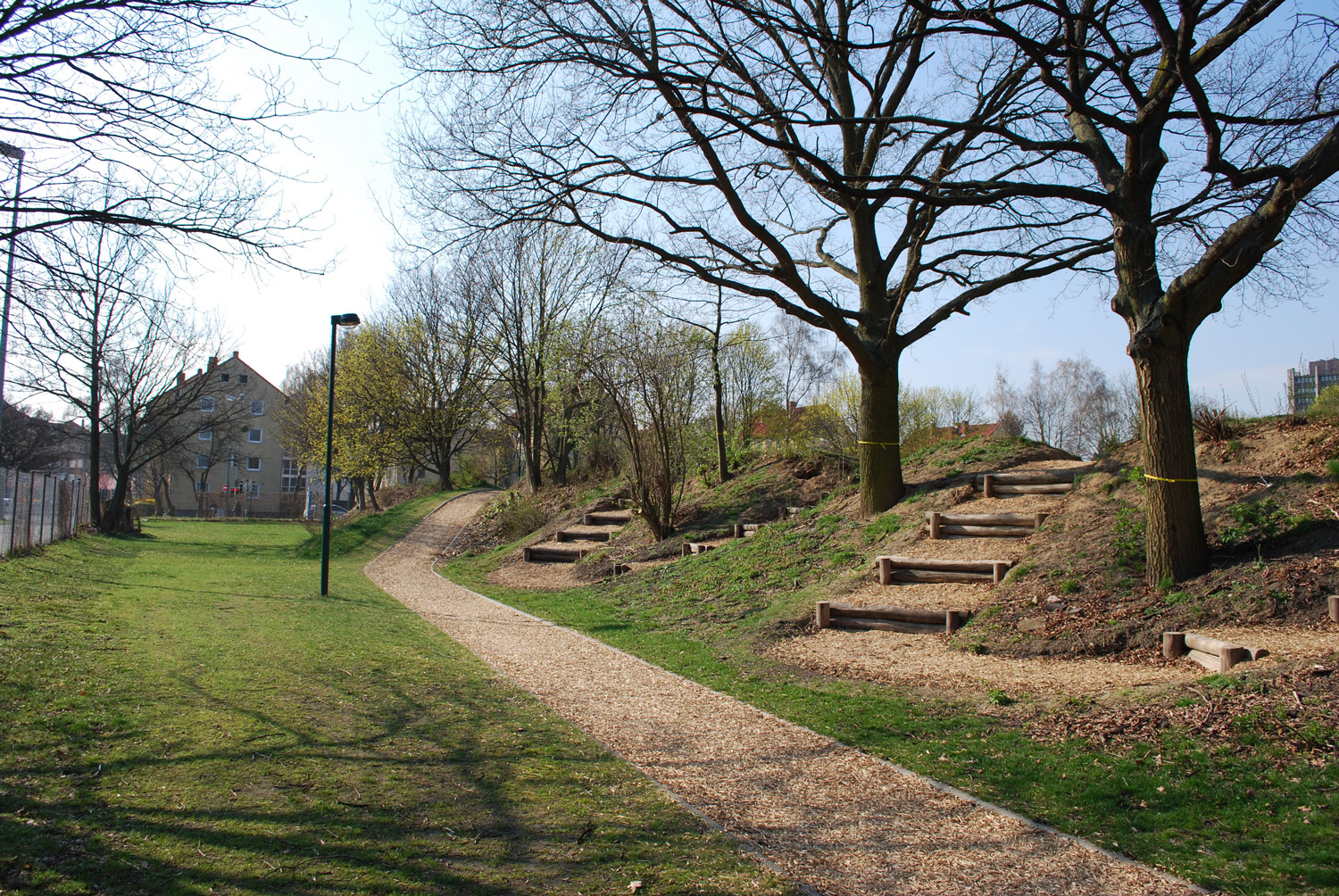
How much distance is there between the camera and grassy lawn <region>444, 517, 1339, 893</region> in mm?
Answer: 3705

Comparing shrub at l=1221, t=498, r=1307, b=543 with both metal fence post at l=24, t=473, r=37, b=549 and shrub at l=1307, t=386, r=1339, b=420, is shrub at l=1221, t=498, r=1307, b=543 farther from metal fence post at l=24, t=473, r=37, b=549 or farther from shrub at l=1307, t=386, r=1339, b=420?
metal fence post at l=24, t=473, r=37, b=549

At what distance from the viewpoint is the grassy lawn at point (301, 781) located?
337cm

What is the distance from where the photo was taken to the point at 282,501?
48.9m

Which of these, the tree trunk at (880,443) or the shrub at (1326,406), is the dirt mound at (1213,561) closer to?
the shrub at (1326,406)

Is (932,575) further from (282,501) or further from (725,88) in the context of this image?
(282,501)

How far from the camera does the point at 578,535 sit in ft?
65.6

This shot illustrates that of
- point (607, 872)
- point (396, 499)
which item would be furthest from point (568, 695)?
point (396, 499)

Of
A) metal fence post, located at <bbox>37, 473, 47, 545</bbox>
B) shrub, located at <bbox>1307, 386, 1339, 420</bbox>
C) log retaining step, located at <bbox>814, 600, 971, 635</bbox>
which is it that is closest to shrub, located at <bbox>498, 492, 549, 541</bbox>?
metal fence post, located at <bbox>37, 473, 47, 545</bbox>

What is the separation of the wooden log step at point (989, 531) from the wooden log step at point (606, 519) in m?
10.3

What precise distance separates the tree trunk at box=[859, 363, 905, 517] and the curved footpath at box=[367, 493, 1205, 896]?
6.27 meters

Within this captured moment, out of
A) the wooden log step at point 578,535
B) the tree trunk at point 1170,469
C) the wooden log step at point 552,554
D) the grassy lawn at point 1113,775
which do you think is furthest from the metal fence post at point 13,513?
the tree trunk at point 1170,469

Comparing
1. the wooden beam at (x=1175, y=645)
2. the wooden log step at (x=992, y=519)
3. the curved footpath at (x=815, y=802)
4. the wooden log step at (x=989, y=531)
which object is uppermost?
the wooden log step at (x=992, y=519)

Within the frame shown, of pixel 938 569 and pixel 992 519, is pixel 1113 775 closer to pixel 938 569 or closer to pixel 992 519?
pixel 938 569

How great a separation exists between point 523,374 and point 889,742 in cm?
2436
